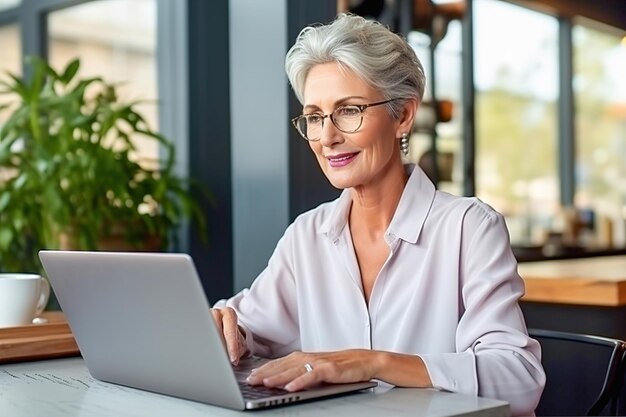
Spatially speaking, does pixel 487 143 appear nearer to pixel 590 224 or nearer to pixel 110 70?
pixel 590 224

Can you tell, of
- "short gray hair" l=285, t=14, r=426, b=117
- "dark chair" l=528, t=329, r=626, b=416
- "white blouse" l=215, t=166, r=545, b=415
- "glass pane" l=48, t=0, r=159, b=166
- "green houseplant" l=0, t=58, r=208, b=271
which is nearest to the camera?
"white blouse" l=215, t=166, r=545, b=415

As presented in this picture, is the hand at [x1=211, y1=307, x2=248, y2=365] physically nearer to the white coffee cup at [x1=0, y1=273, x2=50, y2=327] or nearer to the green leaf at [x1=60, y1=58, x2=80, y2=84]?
→ the white coffee cup at [x1=0, y1=273, x2=50, y2=327]

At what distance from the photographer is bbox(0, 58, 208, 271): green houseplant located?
117 inches

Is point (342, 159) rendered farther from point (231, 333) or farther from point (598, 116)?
point (598, 116)

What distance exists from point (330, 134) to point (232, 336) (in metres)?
0.41

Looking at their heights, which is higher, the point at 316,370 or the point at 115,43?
the point at 115,43

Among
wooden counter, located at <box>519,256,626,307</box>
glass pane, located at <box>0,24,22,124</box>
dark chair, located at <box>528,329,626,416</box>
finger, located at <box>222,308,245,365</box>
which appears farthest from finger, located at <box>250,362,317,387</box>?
glass pane, located at <box>0,24,22,124</box>

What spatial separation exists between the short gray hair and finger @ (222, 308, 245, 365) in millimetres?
483

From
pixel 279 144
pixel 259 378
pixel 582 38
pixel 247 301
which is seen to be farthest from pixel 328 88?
pixel 582 38

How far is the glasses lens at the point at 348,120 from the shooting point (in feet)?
5.91

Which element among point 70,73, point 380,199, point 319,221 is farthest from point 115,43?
point 380,199

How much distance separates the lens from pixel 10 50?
14.3ft

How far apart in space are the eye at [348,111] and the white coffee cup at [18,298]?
0.63 metres

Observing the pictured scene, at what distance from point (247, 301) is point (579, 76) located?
17.7 feet
